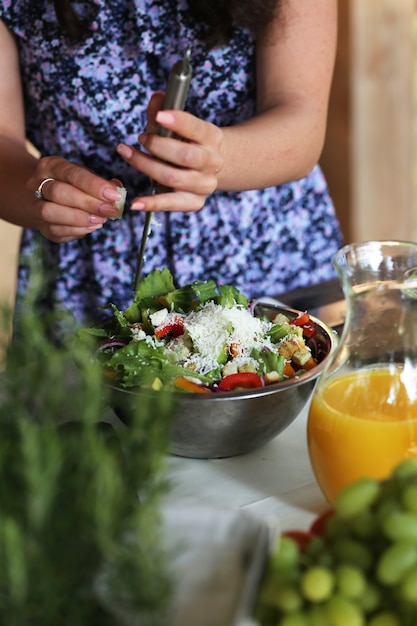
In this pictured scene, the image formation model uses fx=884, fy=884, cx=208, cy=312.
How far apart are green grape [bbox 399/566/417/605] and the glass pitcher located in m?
0.28

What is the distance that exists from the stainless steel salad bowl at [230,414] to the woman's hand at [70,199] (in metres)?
0.33

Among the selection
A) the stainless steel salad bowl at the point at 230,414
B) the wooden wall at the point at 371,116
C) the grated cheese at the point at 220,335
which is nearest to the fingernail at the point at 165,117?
the grated cheese at the point at 220,335

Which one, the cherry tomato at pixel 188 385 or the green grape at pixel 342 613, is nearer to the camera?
the green grape at pixel 342 613

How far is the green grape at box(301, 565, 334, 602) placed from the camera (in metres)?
0.51

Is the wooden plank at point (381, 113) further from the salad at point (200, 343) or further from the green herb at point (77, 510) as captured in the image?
the green herb at point (77, 510)

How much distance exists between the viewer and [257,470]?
96cm

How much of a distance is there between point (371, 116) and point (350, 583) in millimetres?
2666

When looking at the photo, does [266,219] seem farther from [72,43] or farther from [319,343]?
[319,343]

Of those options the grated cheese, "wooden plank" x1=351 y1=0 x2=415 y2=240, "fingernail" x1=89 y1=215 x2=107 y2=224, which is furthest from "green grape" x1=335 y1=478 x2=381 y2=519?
"wooden plank" x1=351 y1=0 x2=415 y2=240

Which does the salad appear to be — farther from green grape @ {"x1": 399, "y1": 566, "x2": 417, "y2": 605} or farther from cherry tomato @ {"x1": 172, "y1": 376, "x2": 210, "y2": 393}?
green grape @ {"x1": 399, "y1": 566, "x2": 417, "y2": 605}

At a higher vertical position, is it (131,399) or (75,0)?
(75,0)

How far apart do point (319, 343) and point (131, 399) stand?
0.27 meters

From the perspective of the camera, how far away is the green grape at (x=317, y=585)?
0.51 metres

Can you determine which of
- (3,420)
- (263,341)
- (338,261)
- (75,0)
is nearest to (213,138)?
(263,341)
